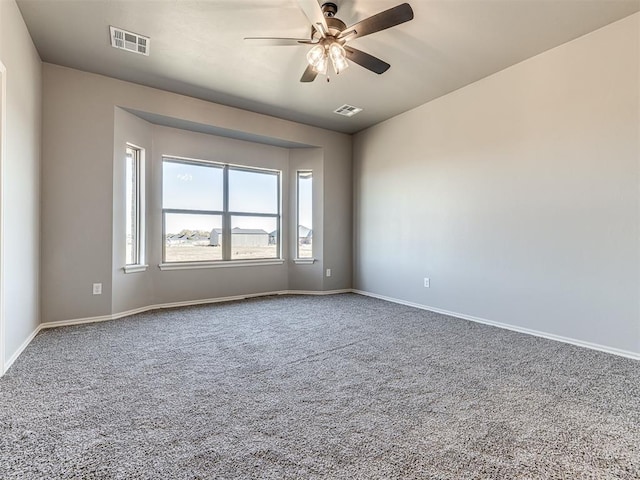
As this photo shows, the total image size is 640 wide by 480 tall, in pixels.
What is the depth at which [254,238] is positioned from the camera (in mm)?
5473

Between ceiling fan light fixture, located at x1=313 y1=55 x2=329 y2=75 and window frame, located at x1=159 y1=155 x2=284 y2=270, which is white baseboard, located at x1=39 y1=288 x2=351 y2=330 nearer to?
window frame, located at x1=159 y1=155 x2=284 y2=270

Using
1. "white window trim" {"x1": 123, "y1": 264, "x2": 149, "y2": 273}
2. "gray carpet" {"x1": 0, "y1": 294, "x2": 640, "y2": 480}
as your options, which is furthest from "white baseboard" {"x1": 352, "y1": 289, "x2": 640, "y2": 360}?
"white window trim" {"x1": 123, "y1": 264, "x2": 149, "y2": 273}

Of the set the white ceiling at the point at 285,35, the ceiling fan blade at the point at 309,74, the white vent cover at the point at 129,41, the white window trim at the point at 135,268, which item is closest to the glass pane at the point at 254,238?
the white window trim at the point at 135,268

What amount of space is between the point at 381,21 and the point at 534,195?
2.33 m

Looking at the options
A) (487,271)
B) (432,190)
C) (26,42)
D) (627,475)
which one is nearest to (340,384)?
(627,475)

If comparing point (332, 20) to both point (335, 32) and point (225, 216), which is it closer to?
point (335, 32)

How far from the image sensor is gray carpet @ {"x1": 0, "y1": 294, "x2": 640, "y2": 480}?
142cm

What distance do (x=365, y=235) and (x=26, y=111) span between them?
4497mm

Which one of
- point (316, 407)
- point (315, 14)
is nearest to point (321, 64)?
point (315, 14)

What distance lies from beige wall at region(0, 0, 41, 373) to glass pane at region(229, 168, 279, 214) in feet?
8.07

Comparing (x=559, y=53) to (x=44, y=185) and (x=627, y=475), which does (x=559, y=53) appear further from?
(x=44, y=185)

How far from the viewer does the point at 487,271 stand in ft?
12.5

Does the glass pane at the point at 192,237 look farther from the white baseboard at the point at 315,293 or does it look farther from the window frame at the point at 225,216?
the white baseboard at the point at 315,293

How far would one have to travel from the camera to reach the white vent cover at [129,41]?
3.01m
